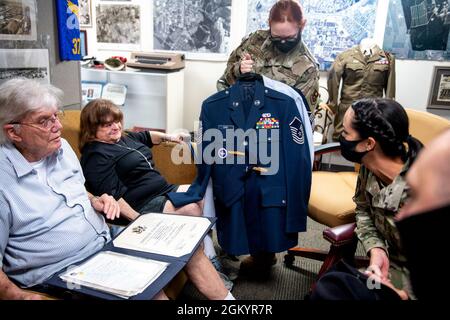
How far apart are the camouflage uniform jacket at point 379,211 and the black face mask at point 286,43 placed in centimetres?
102

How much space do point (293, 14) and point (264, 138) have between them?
884 mm

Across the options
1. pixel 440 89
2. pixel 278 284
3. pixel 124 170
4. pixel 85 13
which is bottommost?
pixel 278 284

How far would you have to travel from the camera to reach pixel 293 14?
2104 millimetres

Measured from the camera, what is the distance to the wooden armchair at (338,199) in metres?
1.52

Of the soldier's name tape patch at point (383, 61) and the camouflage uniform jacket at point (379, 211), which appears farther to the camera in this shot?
the soldier's name tape patch at point (383, 61)

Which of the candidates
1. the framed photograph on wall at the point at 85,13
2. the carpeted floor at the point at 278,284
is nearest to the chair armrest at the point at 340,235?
the carpeted floor at the point at 278,284

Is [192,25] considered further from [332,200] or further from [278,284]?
[278,284]

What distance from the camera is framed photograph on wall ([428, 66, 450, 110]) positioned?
3498 millimetres

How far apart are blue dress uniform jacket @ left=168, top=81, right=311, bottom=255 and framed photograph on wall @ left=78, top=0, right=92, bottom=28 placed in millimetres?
3256

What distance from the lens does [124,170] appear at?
1.81 metres

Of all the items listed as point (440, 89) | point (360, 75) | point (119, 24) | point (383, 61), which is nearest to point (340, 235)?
point (360, 75)

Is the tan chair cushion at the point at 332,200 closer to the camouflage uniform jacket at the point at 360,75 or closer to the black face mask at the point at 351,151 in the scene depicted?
the black face mask at the point at 351,151

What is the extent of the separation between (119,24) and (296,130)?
3.35 m
